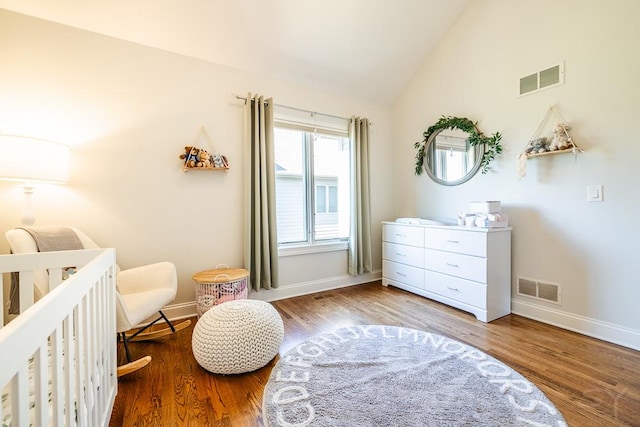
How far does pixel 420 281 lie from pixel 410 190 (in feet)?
3.84

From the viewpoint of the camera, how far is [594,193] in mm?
2113

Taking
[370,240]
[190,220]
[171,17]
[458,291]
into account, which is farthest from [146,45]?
[458,291]

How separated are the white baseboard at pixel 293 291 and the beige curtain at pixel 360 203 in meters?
0.15

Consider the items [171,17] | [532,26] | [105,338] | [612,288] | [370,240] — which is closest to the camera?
[105,338]

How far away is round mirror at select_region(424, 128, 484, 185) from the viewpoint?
290 centimetres

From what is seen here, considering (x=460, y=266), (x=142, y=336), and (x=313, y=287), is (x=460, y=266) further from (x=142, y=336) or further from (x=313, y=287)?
(x=142, y=336)

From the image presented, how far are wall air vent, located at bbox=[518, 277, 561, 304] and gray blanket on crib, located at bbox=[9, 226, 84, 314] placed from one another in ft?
11.5

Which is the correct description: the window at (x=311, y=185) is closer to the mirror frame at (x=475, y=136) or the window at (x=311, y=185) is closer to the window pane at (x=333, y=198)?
the window pane at (x=333, y=198)

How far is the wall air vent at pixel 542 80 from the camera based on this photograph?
225 cm

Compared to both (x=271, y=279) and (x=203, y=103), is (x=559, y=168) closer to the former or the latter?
(x=271, y=279)

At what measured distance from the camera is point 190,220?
8.36 feet

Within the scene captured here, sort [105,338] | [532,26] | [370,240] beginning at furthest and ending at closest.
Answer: [370,240], [532,26], [105,338]

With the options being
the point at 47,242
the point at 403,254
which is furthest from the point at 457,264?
the point at 47,242

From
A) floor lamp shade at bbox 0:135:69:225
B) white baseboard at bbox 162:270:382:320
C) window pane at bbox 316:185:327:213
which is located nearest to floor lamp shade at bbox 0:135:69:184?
floor lamp shade at bbox 0:135:69:225
